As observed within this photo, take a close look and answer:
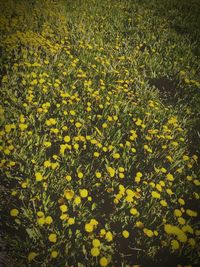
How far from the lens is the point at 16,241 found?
162cm

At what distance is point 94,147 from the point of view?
2.45 metres

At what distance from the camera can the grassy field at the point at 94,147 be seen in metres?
1.76

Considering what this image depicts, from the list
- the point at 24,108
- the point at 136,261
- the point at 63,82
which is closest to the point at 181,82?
the point at 63,82

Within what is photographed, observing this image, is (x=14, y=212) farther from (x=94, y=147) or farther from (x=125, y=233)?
(x=94, y=147)

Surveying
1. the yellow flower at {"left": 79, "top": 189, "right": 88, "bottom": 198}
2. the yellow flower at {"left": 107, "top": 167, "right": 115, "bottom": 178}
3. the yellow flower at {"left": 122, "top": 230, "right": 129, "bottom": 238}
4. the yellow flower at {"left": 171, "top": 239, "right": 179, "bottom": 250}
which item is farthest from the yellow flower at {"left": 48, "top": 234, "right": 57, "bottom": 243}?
the yellow flower at {"left": 171, "top": 239, "right": 179, "bottom": 250}

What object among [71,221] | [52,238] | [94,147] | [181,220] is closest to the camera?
[52,238]

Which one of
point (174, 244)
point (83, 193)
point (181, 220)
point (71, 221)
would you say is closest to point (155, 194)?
point (181, 220)

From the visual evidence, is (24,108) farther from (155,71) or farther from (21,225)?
(155,71)

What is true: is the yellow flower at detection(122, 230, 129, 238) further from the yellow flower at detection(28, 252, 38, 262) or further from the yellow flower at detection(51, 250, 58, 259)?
the yellow flower at detection(28, 252, 38, 262)

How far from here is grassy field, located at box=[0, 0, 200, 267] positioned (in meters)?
1.76

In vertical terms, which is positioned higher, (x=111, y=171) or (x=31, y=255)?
(x=111, y=171)

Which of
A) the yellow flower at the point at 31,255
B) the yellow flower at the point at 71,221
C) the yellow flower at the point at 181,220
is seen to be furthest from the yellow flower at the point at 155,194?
the yellow flower at the point at 31,255

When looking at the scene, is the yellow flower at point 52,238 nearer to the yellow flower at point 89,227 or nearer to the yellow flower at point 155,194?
the yellow flower at point 89,227

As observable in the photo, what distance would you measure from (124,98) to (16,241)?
2203 millimetres
